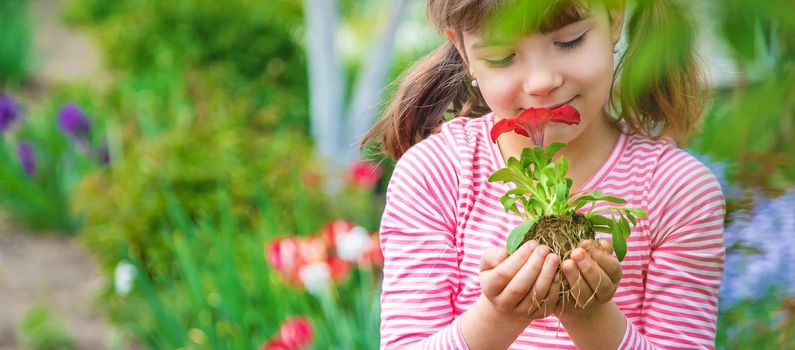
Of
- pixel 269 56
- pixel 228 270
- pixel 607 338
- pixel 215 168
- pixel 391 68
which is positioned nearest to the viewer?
pixel 607 338

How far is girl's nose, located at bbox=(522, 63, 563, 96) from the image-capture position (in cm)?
121

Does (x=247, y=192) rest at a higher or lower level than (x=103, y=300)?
higher

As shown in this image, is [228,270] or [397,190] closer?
[397,190]

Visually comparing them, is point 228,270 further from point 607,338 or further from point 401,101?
point 607,338

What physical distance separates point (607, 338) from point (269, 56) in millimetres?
5188

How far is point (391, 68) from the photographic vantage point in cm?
533

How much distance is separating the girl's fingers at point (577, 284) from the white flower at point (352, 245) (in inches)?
80.3

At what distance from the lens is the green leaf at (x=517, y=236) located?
45.9 inches

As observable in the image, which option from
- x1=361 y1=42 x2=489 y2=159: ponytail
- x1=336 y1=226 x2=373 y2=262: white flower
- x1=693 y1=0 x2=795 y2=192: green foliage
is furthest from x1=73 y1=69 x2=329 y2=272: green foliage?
x1=693 y1=0 x2=795 y2=192: green foliage

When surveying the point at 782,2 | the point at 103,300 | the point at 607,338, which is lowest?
the point at 103,300

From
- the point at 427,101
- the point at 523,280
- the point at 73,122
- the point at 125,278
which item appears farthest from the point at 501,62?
the point at 73,122

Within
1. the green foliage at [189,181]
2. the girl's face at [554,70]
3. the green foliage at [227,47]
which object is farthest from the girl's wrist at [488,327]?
the green foliage at [227,47]

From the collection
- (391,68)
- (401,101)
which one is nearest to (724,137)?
(401,101)

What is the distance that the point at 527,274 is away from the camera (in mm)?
1146
